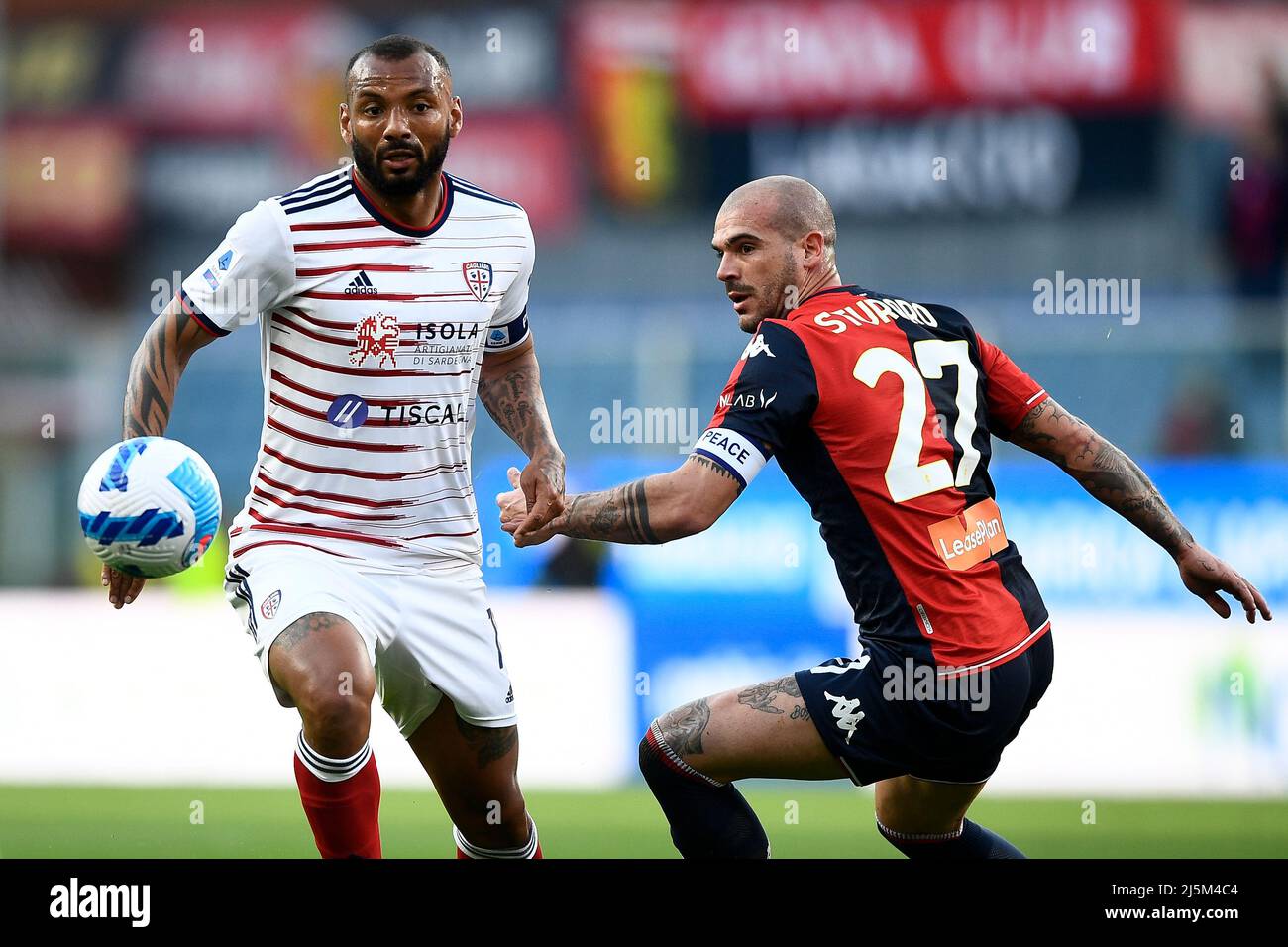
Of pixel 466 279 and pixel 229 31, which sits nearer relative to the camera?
pixel 466 279

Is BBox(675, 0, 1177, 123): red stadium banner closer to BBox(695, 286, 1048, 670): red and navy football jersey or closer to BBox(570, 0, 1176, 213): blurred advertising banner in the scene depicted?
BBox(570, 0, 1176, 213): blurred advertising banner

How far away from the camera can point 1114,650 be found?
9.07m

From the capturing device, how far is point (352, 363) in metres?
4.85

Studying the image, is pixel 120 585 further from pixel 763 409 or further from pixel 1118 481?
pixel 1118 481

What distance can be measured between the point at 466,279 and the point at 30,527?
377 inches

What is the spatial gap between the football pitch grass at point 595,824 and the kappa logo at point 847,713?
3063 millimetres

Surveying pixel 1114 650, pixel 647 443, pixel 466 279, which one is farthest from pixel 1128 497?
pixel 647 443

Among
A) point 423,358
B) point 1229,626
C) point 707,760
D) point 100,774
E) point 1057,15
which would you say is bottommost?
point 100,774

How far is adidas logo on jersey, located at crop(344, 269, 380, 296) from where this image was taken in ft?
15.9

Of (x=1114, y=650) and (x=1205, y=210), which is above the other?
(x=1205, y=210)

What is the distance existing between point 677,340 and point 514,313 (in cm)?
638
